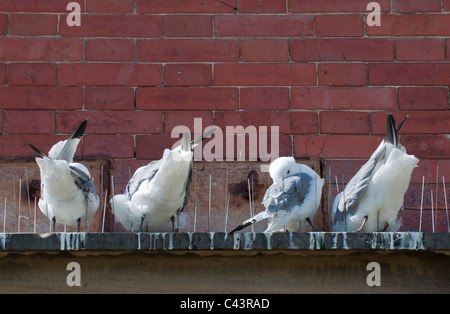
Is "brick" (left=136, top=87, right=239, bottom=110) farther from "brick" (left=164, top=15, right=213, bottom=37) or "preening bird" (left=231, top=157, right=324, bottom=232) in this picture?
"preening bird" (left=231, top=157, right=324, bottom=232)

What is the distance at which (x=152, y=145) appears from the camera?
4.05 metres

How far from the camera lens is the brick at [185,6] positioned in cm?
421

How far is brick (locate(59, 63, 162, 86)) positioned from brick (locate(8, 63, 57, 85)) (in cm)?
5

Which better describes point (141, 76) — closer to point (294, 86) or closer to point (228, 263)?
point (294, 86)

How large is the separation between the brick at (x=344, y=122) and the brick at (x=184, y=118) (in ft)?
1.78

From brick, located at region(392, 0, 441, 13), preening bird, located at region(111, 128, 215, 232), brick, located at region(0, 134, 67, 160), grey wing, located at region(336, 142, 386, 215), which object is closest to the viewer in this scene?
preening bird, located at region(111, 128, 215, 232)

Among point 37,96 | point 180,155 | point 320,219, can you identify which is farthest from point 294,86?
point 37,96

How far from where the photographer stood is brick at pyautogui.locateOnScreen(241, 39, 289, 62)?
417cm

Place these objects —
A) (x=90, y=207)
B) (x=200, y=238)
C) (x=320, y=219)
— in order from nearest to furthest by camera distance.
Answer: (x=200, y=238), (x=90, y=207), (x=320, y=219)

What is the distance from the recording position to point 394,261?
3068 mm

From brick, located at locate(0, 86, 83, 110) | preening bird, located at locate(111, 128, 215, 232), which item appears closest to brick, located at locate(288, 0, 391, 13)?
preening bird, located at locate(111, 128, 215, 232)

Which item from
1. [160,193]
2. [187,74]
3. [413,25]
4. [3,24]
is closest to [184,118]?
[187,74]

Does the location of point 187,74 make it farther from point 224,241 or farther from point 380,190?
point 224,241

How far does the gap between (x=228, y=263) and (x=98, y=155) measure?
1.20m
